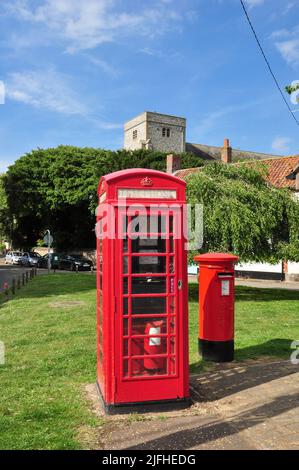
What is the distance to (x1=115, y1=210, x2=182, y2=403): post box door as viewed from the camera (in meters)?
5.14

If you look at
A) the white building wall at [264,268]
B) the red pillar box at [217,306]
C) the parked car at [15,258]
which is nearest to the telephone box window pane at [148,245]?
the red pillar box at [217,306]

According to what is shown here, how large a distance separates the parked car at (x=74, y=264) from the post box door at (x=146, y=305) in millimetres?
32141

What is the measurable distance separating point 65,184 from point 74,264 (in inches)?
410

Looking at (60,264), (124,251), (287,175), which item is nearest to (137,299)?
(124,251)

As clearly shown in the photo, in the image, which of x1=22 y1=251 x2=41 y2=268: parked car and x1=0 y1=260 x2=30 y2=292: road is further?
x1=22 y1=251 x2=41 y2=268: parked car

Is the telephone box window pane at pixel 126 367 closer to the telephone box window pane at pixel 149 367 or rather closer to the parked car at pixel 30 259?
the telephone box window pane at pixel 149 367

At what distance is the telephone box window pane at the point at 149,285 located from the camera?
5.19 meters

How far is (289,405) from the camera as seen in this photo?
5312 millimetres

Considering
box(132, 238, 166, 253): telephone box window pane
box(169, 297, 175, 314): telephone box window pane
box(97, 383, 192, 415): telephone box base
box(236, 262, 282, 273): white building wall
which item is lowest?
box(97, 383, 192, 415): telephone box base

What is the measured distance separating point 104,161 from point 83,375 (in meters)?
39.8

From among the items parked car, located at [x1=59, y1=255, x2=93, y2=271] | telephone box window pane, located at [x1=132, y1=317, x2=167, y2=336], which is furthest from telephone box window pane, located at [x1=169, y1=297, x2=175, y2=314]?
parked car, located at [x1=59, y1=255, x2=93, y2=271]

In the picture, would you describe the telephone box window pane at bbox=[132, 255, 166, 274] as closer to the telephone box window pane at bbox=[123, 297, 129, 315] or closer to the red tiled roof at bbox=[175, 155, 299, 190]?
the telephone box window pane at bbox=[123, 297, 129, 315]

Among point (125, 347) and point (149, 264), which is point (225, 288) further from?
point (125, 347)

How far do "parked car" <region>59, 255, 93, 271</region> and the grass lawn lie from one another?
21777 mm
